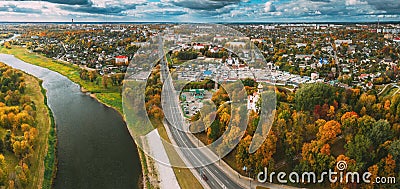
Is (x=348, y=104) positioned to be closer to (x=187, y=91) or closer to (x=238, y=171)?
(x=238, y=171)

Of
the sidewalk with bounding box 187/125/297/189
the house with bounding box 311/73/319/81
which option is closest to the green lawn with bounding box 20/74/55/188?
the sidewalk with bounding box 187/125/297/189

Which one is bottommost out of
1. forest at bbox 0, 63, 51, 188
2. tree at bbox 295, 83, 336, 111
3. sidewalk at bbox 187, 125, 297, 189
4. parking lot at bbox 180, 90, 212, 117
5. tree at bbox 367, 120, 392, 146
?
sidewalk at bbox 187, 125, 297, 189

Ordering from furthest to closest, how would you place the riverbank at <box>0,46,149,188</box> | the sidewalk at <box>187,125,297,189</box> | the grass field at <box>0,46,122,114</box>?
the grass field at <box>0,46,122,114</box> → the riverbank at <box>0,46,149,188</box> → the sidewalk at <box>187,125,297,189</box>

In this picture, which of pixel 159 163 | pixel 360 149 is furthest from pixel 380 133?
pixel 159 163

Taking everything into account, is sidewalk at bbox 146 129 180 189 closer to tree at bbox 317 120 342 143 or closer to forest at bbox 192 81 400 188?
forest at bbox 192 81 400 188

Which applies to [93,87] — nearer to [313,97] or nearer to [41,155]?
[41,155]

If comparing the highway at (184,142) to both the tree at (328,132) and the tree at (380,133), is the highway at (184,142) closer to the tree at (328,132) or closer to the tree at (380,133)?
the tree at (328,132)

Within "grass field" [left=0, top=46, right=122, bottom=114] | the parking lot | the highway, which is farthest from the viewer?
"grass field" [left=0, top=46, right=122, bottom=114]
